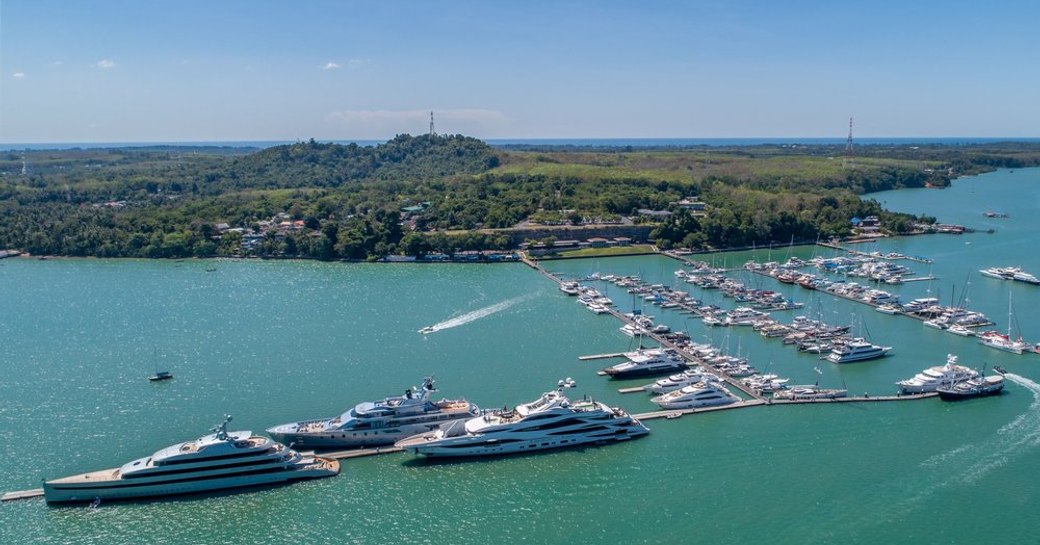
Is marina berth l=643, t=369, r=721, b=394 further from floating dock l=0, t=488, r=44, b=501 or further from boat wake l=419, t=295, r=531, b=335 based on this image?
floating dock l=0, t=488, r=44, b=501

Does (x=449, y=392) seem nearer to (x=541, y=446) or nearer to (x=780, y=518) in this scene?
(x=541, y=446)

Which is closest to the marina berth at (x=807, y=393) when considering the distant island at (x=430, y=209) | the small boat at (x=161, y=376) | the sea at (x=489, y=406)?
the sea at (x=489, y=406)

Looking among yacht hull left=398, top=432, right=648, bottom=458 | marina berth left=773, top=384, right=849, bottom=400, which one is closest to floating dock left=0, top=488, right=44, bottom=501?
yacht hull left=398, top=432, right=648, bottom=458

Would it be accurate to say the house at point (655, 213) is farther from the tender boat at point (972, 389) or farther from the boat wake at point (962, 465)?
the boat wake at point (962, 465)

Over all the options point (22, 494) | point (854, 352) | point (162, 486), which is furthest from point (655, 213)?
point (22, 494)

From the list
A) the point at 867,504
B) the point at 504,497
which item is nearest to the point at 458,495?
the point at 504,497
